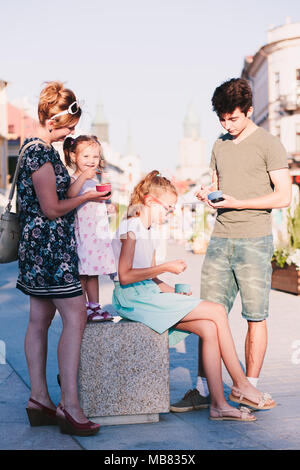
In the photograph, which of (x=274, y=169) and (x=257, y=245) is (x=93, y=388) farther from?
(x=274, y=169)

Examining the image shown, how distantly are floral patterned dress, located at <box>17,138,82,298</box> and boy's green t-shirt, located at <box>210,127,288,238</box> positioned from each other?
108 centimetres

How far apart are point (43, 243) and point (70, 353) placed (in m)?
0.59

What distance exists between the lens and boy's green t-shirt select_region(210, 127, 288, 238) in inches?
165

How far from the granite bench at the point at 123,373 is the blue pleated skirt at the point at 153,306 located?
0.19 feet

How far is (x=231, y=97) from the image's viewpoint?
4141 mm

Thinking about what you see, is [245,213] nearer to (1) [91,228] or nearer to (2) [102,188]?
(1) [91,228]

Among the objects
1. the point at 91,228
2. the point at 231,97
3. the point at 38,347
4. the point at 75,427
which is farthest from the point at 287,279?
the point at 75,427

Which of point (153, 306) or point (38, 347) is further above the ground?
point (153, 306)

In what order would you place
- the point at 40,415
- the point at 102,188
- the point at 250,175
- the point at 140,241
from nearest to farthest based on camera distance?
1. the point at 102,188
2. the point at 40,415
3. the point at 140,241
4. the point at 250,175

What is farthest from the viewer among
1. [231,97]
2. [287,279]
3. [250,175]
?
[287,279]

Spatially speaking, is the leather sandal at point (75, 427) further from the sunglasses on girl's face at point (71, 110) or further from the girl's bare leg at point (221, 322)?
the sunglasses on girl's face at point (71, 110)

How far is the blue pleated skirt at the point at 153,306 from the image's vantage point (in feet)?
13.0

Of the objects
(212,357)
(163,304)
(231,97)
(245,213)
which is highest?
(231,97)

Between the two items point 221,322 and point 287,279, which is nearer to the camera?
point 221,322
